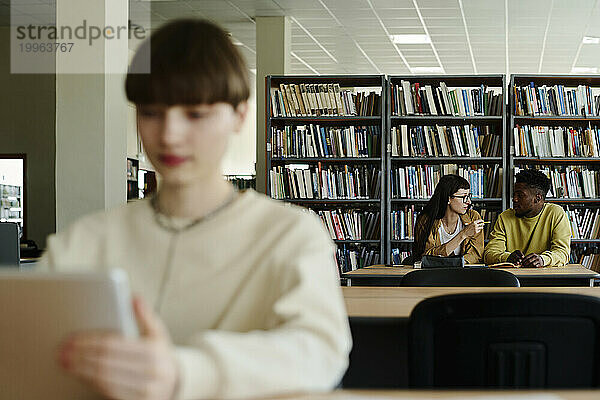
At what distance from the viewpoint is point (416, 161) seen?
691 centimetres

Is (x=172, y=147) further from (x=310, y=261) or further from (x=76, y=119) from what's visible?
(x=76, y=119)

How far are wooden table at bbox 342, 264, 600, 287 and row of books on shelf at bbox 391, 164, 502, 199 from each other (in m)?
1.84

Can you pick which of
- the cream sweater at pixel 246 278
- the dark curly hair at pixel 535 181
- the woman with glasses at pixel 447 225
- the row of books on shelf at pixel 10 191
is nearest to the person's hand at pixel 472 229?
the woman with glasses at pixel 447 225

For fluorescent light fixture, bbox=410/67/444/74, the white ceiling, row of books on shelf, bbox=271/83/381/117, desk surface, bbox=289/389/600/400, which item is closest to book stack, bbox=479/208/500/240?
row of books on shelf, bbox=271/83/381/117

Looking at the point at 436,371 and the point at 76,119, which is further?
the point at 76,119

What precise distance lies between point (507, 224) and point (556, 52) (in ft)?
20.1

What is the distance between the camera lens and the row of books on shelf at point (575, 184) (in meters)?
6.68

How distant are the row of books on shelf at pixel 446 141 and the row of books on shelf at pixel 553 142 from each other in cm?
20

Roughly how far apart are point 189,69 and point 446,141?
19.5 feet

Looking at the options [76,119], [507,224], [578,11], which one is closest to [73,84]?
[76,119]

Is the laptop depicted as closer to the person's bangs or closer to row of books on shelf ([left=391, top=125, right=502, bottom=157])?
the person's bangs

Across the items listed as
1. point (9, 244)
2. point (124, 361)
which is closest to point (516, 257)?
point (9, 244)

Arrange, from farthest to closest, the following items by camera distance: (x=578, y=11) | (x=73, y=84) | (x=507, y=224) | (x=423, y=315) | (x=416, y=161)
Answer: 1. (x=578, y=11)
2. (x=416, y=161)
3. (x=507, y=224)
4. (x=73, y=84)
5. (x=423, y=315)

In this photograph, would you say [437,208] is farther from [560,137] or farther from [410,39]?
[410,39]
